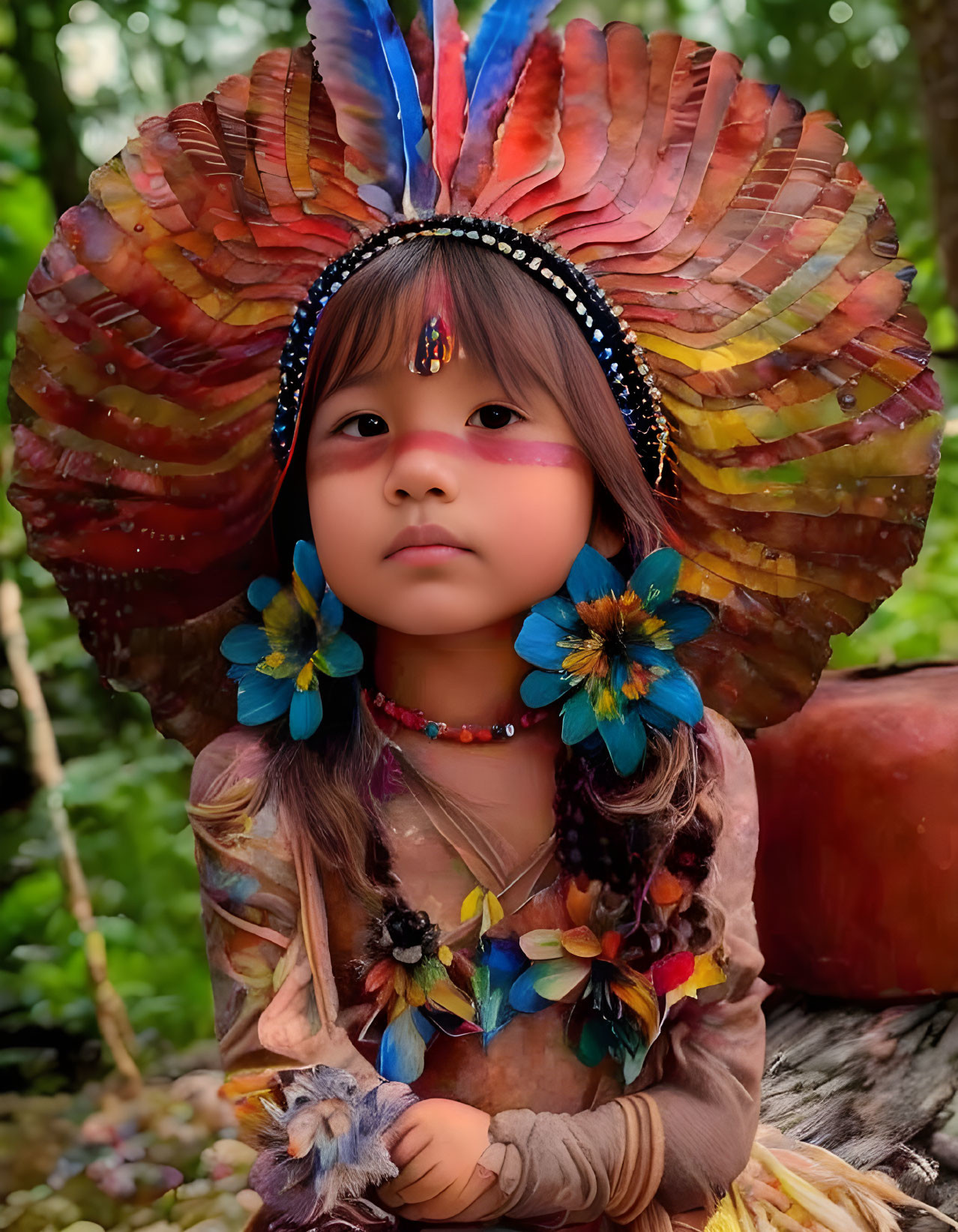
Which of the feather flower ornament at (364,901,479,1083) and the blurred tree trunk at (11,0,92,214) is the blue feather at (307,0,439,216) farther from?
the blurred tree trunk at (11,0,92,214)

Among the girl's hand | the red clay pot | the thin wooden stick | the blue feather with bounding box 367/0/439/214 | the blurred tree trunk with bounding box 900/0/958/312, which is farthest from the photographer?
the thin wooden stick

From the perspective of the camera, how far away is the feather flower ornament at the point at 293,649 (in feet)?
4.12

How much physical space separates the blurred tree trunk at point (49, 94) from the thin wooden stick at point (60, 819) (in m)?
0.89

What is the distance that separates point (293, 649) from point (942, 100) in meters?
1.93

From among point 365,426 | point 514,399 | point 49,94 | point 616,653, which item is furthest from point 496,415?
point 49,94

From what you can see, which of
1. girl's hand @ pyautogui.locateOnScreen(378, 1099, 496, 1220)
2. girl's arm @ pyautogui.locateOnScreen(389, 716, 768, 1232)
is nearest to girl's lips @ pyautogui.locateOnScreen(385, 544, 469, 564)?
girl's arm @ pyautogui.locateOnScreen(389, 716, 768, 1232)

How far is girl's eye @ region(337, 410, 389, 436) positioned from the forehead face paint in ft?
0.24

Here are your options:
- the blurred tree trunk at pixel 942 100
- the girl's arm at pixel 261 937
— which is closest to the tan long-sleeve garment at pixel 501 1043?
the girl's arm at pixel 261 937

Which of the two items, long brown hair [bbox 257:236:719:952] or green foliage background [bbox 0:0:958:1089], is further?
green foliage background [bbox 0:0:958:1089]

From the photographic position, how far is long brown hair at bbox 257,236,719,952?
3.71 ft

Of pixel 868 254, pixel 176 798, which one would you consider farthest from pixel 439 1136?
pixel 176 798

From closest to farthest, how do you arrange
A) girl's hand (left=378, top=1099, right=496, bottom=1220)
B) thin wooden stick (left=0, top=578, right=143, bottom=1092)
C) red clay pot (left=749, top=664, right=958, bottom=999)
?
1. girl's hand (left=378, top=1099, right=496, bottom=1220)
2. red clay pot (left=749, top=664, right=958, bottom=999)
3. thin wooden stick (left=0, top=578, right=143, bottom=1092)

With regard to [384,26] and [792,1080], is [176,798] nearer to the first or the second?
[792,1080]

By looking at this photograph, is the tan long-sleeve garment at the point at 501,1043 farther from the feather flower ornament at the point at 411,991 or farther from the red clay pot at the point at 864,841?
the red clay pot at the point at 864,841
